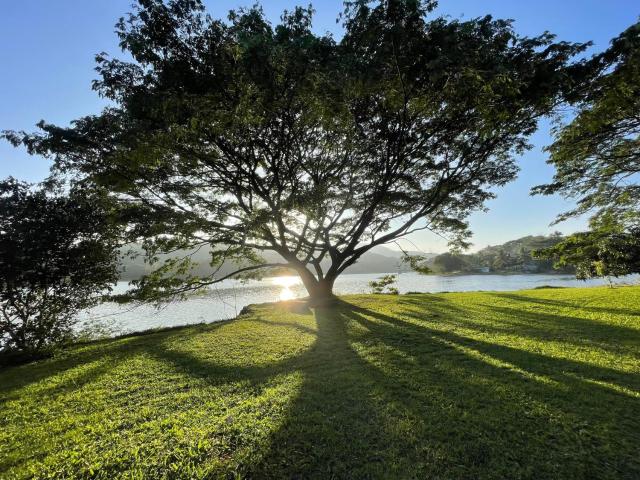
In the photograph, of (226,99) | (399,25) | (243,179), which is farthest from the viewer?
(243,179)

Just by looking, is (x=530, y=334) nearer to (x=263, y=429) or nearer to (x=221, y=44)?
(x=263, y=429)

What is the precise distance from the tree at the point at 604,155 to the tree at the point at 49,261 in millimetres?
15619

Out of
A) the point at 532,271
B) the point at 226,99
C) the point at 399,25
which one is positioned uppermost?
the point at 399,25

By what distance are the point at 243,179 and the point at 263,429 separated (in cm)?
950

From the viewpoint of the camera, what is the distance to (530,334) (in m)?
8.07

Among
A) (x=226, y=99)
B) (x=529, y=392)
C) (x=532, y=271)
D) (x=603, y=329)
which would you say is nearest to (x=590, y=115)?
(x=603, y=329)

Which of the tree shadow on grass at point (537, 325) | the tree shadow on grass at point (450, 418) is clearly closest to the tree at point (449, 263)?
the tree shadow on grass at point (537, 325)

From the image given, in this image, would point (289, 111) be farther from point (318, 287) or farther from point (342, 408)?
point (318, 287)

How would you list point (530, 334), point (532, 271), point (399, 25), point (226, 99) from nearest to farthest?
point (399, 25), point (226, 99), point (530, 334), point (532, 271)

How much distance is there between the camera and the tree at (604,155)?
22.8 feet

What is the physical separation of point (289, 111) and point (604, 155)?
12109mm

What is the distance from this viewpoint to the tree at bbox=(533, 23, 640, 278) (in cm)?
695

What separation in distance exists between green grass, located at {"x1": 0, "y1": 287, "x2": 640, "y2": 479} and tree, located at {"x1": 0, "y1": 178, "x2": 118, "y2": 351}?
166 cm

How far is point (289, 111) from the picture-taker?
8688mm
